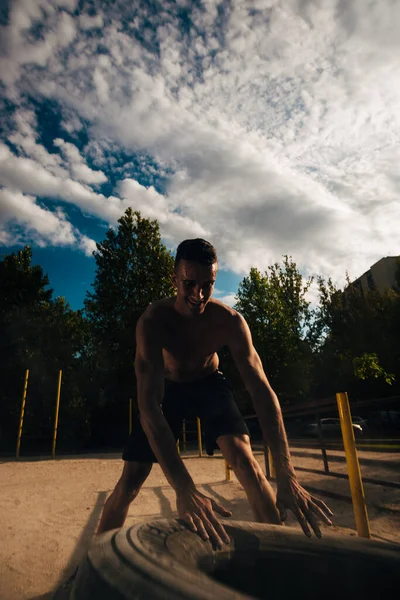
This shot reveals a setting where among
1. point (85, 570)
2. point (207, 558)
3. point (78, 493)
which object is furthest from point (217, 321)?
point (78, 493)

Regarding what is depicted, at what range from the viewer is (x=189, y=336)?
2201 millimetres

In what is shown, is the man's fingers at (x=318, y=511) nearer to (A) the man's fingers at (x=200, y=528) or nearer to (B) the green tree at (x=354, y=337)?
(A) the man's fingers at (x=200, y=528)

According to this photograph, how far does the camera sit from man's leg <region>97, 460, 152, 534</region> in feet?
6.58

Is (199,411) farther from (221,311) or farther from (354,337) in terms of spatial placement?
(354,337)

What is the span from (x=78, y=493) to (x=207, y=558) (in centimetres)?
499

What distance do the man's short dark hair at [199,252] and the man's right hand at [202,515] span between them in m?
1.13

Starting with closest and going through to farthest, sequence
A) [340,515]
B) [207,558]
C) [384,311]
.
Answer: [207,558], [340,515], [384,311]

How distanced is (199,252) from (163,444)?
1.01m

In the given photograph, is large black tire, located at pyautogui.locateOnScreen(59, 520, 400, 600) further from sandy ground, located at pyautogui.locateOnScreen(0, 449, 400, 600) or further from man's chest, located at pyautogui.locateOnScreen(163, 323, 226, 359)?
man's chest, located at pyautogui.locateOnScreen(163, 323, 226, 359)

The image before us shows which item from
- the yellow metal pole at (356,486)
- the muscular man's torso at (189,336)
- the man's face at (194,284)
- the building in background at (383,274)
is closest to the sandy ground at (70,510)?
the yellow metal pole at (356,486)

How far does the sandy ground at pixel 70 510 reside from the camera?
243 centimetres

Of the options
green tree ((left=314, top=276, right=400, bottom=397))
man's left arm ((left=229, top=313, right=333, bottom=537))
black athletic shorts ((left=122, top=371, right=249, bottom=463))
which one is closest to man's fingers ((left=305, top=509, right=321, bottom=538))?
man's left arm ((left=229, top=313, right=333, bottom=537))

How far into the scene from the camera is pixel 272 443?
6.03ft

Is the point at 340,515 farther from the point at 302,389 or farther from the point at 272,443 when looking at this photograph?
the point at 302,389
